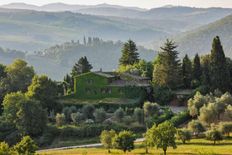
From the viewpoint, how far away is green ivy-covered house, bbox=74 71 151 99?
79.9m

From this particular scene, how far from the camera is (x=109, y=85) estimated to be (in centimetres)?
8156

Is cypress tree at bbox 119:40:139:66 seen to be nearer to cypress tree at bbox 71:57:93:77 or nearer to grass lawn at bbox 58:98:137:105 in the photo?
cypress tree at bbox 71:57:93:77

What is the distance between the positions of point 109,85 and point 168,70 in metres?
9.58

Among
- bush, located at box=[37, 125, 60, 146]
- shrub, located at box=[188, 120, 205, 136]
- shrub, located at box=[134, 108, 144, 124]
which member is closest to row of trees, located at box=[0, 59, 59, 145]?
bush, located at box=[37, 125, 60, 146]

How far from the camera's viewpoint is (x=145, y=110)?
69188 millimetres

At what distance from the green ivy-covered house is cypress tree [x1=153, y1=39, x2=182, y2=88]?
2136mm

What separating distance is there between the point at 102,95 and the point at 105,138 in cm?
2806

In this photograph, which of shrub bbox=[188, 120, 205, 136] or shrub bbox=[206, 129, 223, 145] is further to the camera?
shrub bbox=[188, 120, 205, 136]

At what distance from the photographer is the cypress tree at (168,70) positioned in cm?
8156

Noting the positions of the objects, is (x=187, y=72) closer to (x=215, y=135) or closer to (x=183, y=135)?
(x=183, y=135)

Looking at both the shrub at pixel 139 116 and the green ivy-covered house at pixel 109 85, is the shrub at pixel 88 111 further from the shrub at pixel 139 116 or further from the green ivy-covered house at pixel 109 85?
the green ivy-covered house at pixel 109 85

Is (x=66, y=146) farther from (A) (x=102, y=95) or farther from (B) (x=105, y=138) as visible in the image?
(A) (x=102, y=95)

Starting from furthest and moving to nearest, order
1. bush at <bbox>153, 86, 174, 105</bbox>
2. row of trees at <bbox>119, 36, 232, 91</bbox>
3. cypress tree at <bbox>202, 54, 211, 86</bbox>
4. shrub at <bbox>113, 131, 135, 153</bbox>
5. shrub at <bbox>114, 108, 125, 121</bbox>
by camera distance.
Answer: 1. bush at <bbox>153, 86, 174, 105</bbox>
2. cypress tree at <bbox>202, 54, 211, 86</bbox>
3. row of trees at <bbox>119, 36, 232, 91</bbox>
4. shrub at <bbox>114, 108, 125, 121</bbox>
5. shrub at <bbox>113, 131, 135, 153</bbox>

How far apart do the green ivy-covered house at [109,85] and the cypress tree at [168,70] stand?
2136mm
